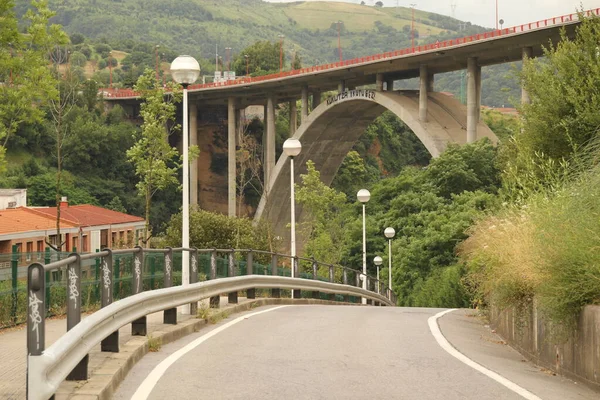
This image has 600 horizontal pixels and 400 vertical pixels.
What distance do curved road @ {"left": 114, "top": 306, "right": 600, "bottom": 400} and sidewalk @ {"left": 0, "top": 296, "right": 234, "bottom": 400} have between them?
48 cm

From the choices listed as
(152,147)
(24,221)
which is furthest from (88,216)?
(152,147)

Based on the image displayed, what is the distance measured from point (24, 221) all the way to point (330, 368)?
43098 millimetres

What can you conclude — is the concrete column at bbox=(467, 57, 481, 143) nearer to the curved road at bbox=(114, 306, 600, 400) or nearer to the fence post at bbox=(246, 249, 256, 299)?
the fence post at bbox=(246, 249, 256, 299)

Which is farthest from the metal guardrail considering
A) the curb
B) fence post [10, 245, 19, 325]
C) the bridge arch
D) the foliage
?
the bridge arch

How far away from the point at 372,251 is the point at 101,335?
165 feet

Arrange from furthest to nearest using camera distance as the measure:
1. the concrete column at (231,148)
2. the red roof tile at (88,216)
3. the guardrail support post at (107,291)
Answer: the concrete column at (231,148), the red roof tile at (88,216), the guardrail support post at (107,291)

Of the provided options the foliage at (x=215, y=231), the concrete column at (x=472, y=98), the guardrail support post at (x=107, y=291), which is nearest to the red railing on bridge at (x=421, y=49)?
the concrete column at (x=472, y=98)

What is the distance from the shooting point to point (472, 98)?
53.2m

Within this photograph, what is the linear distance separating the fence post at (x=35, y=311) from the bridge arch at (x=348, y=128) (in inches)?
1970

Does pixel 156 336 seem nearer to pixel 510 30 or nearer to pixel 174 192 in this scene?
pixel 510 30

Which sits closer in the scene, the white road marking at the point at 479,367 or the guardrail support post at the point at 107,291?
the white road marking at the point at 479,367

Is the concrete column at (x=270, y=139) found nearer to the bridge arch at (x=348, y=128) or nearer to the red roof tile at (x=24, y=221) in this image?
the bridge arch at (x=348, y=128)

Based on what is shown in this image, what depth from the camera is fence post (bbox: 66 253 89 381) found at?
7.89 meters

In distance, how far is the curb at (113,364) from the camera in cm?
747
